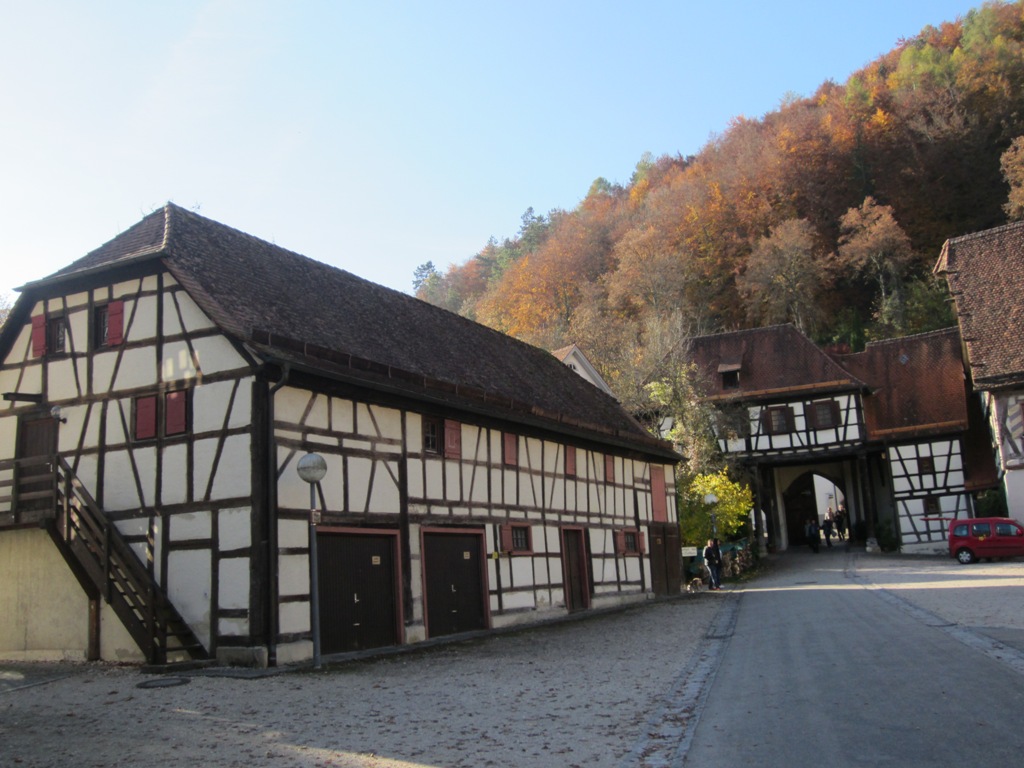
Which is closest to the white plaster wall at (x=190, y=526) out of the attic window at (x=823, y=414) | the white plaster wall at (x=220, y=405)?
the white plaster wall at (x=220, y=405)

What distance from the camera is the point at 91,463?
52.3 ft

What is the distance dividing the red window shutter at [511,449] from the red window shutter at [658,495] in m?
8.70

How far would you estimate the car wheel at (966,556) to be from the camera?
31.6 metres

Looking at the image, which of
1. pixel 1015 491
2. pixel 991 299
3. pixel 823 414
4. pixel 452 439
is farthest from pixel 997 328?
pixel 452 439

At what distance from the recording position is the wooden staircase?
1388 cm

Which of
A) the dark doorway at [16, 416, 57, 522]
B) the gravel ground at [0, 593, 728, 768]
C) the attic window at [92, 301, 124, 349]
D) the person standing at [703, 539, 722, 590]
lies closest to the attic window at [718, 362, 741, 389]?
the person standing at [703, 539, 722, 590]

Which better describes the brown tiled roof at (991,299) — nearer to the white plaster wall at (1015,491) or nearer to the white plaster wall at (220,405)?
the white plaster wall at (1015,491)

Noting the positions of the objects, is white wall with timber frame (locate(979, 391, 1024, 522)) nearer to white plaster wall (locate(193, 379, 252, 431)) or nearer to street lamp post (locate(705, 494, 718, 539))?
street lamp post (locate(705, 494, 718, 539))

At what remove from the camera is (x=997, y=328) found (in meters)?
36.3

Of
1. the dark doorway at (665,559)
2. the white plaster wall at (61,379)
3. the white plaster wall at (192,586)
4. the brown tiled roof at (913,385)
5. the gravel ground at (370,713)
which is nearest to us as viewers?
the gravel ground at (370,713)

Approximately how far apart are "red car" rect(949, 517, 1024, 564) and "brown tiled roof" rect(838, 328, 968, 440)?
9518mm

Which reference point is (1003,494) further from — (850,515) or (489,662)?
(489,662)

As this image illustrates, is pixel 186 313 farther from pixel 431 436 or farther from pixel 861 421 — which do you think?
pixel 861 421

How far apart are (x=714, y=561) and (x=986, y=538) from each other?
383 inches
